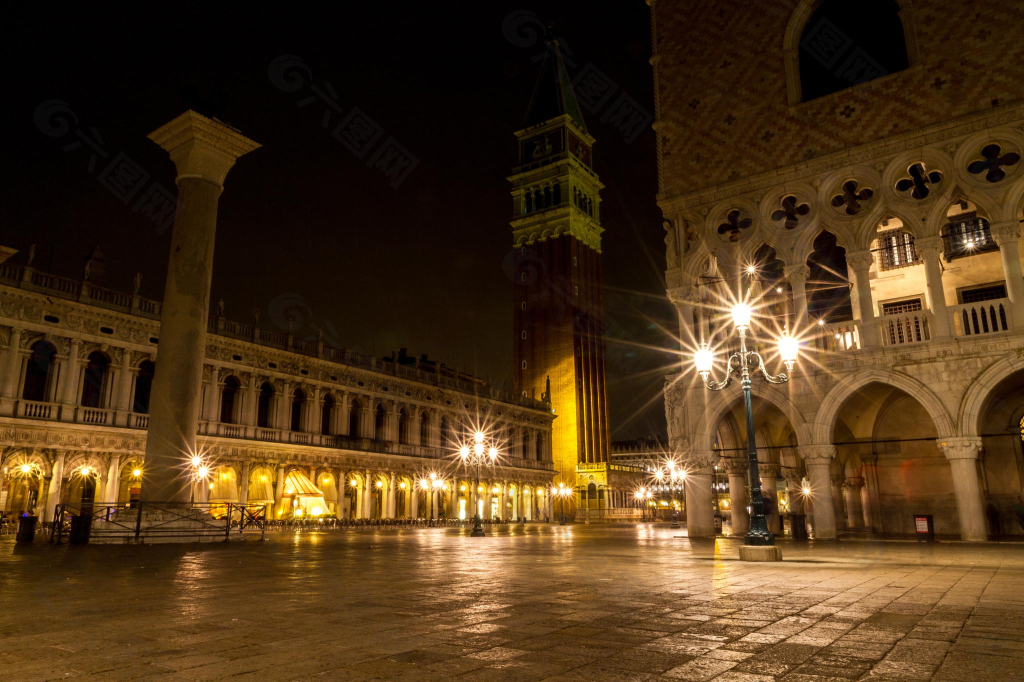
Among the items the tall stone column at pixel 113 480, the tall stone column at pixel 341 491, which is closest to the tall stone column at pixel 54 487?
the tall stone column at pixel 113 480

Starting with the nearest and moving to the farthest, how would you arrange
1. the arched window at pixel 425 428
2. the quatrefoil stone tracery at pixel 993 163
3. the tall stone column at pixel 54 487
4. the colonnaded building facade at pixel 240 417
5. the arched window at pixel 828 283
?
the quatrefoil stone tracery at pixel 993 163 < the arched window at pixel 828 283 < the tall stone column at pixel 54 487 < the colonnaded building facade at pixel 240 417 < the arched window at pixel 425 428

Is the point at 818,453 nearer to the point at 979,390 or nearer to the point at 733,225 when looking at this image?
the point at 979,390

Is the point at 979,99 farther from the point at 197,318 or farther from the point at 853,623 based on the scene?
the point at 197,318

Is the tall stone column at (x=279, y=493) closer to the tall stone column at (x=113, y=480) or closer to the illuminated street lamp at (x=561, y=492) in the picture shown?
the tall stone column at (x=113, y=480)

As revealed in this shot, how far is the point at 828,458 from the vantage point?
1806 cm

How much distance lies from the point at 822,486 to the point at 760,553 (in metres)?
7.51

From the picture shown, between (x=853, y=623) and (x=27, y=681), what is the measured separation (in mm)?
5568

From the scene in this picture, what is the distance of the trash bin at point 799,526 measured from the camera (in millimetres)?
19203

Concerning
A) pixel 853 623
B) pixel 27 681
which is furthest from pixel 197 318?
pixel 853 623

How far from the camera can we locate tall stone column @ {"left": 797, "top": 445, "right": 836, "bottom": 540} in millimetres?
18047

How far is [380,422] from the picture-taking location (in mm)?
48469

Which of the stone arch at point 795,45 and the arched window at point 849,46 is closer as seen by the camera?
the arched window at point 849,46

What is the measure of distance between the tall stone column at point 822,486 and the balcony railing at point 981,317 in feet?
14.1

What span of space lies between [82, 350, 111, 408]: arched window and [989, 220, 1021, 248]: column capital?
35668 mm
